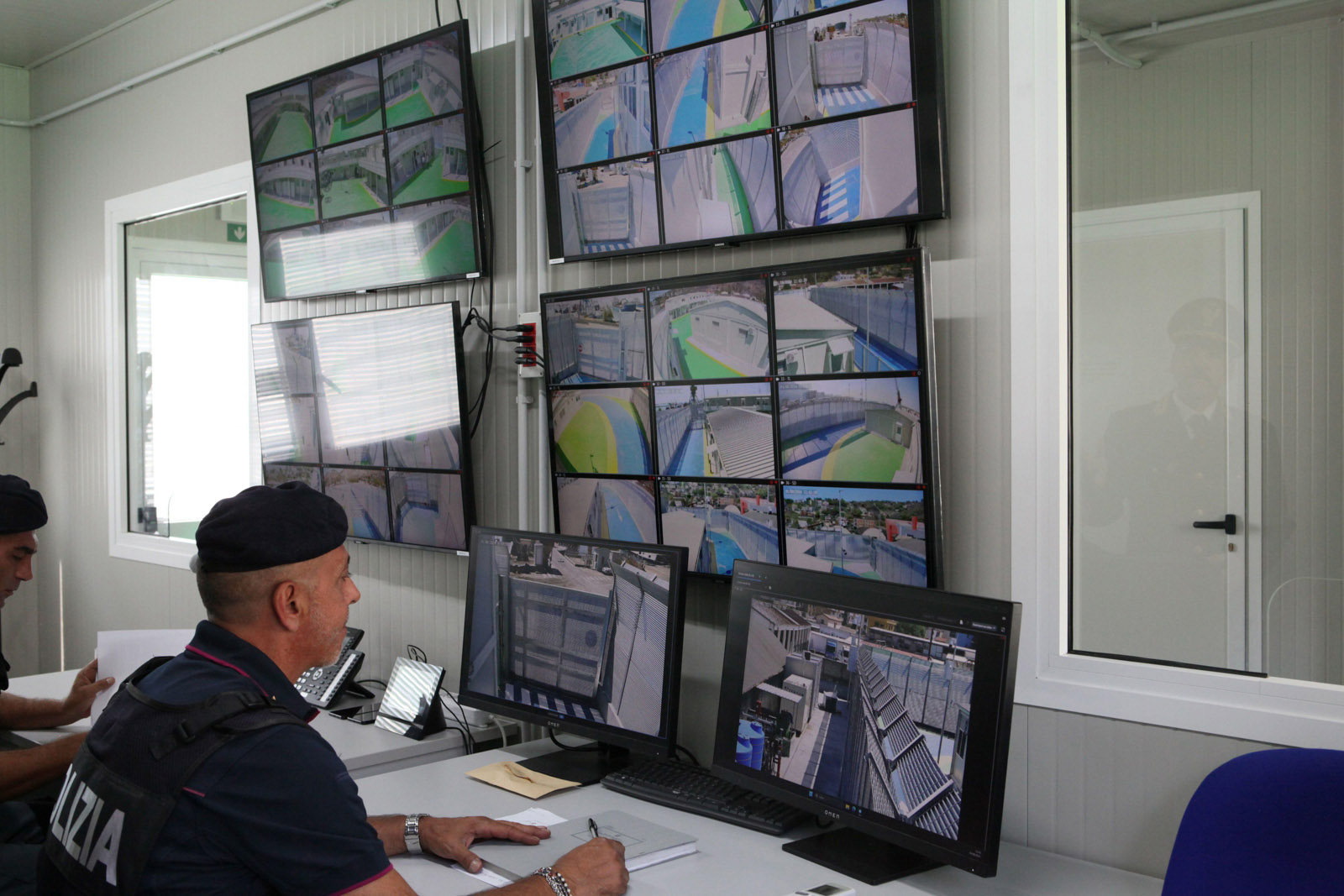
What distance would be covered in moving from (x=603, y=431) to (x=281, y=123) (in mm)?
1720

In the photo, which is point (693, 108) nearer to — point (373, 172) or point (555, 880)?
point (373, 172)

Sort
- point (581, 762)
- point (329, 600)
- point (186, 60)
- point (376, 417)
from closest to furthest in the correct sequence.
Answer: point (329, 600) < point (581, 762) < point (376, 417) < point (186, 60)

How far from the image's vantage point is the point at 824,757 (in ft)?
5.57

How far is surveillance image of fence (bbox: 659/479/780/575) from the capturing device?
215 centimetres

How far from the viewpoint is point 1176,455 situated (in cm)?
174

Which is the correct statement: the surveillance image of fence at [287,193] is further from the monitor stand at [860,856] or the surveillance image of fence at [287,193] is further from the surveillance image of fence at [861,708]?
the monitor stand at [860,856]

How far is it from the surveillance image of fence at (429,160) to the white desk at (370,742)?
144cm

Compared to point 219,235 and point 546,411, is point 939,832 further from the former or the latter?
point 219,235

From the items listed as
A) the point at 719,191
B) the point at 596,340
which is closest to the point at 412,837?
the point at 596,340

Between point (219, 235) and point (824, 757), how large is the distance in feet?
10.5

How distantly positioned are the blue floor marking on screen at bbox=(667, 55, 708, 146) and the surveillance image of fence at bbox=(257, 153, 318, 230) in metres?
1.48

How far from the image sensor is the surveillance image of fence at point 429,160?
282cm

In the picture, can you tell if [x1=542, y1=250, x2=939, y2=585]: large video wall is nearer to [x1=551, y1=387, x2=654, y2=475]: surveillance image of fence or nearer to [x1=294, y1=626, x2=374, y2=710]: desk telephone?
[x1=551, y1=387, x2=654, y2=475]: surveillance image of fence

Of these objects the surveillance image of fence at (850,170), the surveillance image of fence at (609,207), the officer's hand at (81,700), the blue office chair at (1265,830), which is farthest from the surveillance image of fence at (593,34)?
the officer's hand at (81,700)
